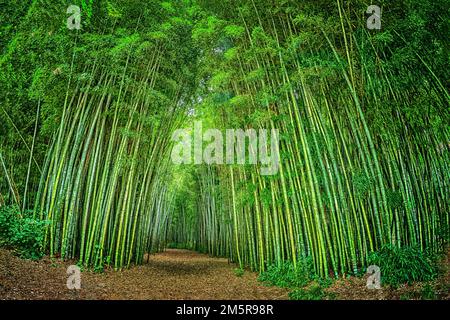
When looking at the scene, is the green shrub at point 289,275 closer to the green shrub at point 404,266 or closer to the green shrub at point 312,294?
the green shrub at point 312,294

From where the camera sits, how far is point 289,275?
403cm

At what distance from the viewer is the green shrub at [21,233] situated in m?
4.07

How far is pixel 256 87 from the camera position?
192 inches

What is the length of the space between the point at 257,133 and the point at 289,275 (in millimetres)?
2285

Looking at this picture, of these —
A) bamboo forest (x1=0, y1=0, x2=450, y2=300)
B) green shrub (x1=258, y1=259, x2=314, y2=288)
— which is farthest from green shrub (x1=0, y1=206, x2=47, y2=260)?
green shrub (x1=258, y1=259, x2=314, y2=288)

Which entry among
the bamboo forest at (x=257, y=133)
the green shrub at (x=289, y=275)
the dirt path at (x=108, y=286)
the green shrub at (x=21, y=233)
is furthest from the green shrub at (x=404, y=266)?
the green shrub at (x=21, y=233)

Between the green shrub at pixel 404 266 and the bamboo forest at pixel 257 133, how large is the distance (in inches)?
0.7

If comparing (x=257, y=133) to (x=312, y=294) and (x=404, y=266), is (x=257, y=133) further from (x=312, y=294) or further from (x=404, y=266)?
(x=404, y=266)

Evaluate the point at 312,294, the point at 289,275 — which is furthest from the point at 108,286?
the point at 312,294

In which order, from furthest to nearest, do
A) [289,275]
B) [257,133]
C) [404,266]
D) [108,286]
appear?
[257,133]
[289,275]
[108,286]
[404,266]

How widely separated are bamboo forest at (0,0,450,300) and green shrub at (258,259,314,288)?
22 mm

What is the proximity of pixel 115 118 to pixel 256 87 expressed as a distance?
2.37 m
